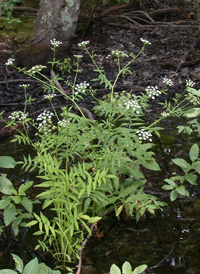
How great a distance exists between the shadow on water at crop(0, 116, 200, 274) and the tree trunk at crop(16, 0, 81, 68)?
4223 mm

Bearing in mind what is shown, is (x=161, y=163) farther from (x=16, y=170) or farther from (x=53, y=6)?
(x=53, y=6)

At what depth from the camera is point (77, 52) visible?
7.23 m

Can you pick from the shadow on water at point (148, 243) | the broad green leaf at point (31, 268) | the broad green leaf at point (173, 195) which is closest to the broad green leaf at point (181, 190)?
the broad green leaf at point (173, 195)

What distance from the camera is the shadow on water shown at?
239 centimetres

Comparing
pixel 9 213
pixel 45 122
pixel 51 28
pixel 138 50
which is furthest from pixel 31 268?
pixel 138 50

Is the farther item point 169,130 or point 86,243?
point 169,130

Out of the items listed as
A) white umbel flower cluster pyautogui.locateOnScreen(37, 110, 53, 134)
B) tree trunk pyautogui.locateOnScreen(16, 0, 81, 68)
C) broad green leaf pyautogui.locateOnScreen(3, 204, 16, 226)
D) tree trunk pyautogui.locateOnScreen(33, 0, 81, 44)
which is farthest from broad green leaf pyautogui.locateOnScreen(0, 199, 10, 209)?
tree trunk pyautogui.locateOnScreen(33, 0, 81, 44)

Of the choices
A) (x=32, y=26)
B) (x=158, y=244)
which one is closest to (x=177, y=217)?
(x=158, y=244)

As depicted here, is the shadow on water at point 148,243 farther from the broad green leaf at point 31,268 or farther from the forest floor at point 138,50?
the forest floor at point 138,50

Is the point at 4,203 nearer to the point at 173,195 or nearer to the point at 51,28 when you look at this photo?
the point at 173,195

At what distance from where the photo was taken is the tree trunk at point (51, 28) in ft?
20.8

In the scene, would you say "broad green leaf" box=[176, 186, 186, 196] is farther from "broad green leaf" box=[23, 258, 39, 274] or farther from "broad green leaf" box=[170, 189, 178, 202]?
"broad green leaf" box=[23, 258, 39, 274]

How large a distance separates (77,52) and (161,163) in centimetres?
421

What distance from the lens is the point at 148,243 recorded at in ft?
8.45
